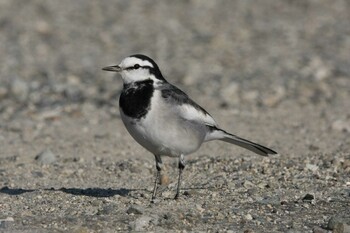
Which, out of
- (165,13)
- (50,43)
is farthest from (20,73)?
(165,13)

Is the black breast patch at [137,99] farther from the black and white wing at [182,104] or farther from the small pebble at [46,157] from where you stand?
the small pebble at [46,157]

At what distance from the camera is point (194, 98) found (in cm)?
1521

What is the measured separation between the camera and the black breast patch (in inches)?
319

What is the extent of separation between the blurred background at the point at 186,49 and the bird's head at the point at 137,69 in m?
6.02

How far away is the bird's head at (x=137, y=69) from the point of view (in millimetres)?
8547

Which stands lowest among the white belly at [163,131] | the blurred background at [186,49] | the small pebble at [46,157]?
the small pebble at [46,157]

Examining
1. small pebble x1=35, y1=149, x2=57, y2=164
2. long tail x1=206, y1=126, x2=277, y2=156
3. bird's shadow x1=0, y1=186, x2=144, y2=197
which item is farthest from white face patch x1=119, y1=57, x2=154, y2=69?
small pebble x1=35, y1=149, x2=57, y2=164

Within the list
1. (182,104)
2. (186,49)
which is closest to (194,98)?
(186,49)

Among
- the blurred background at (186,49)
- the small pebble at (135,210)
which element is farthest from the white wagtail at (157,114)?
the blurred background at (186,49)

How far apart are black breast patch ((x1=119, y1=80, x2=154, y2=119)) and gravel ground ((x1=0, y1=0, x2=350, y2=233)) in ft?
2.80

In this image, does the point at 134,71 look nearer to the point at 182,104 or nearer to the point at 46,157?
the point at 182,104

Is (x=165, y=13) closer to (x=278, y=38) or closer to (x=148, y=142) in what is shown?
(x=278, y=38)

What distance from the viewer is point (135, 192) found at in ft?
29.8

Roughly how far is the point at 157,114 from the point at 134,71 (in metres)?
0.68
